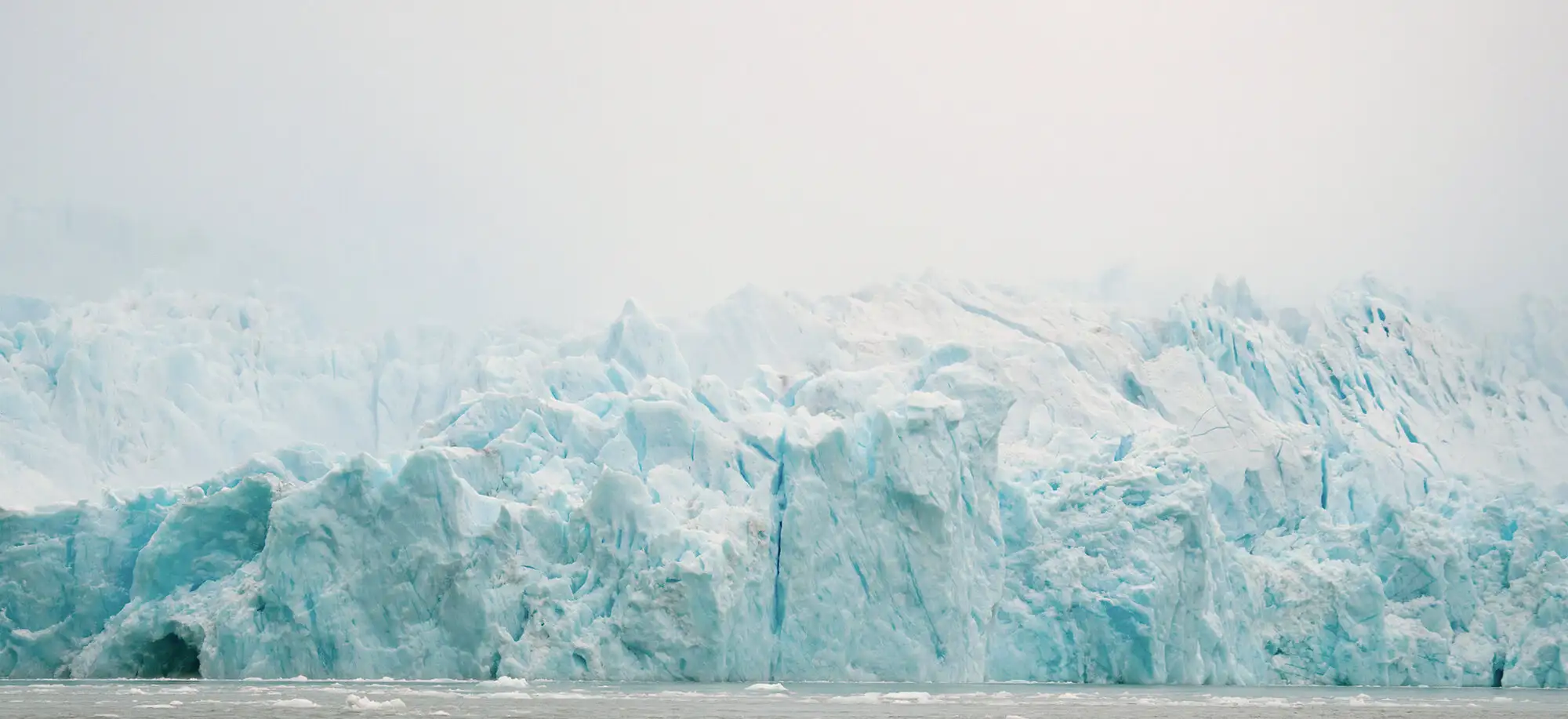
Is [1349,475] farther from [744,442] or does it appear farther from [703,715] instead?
[703,715]

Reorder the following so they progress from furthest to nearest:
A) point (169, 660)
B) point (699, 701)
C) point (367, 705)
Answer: point (169, 660) → point (699, 701) → point (367, 705)

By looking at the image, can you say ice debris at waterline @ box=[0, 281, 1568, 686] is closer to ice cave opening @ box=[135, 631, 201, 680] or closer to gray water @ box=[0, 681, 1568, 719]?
ice cave opening @ box=[135, 631, 201, 680]

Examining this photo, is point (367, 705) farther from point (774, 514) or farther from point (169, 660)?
point (169, 660)

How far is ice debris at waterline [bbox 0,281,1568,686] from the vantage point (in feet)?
77.8

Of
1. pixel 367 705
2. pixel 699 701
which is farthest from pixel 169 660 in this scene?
pixel 699 701

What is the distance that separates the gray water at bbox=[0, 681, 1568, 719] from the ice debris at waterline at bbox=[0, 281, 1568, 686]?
102 centimetres

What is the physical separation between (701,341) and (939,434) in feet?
38.3

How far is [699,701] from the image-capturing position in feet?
65.6

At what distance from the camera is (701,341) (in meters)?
36.8

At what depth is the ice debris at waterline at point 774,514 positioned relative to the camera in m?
23.7

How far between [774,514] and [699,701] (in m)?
5.81

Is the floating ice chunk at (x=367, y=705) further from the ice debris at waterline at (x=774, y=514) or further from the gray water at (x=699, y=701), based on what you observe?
the ice debris at waterline at (x=774, y=514)

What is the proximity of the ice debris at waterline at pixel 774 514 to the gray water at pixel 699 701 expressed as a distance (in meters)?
1.02

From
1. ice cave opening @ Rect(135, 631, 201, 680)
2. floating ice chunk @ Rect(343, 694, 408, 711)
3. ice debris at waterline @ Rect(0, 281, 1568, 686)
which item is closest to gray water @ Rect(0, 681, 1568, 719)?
floating ice chunk @ Rect(343, 694, 408, 711)
